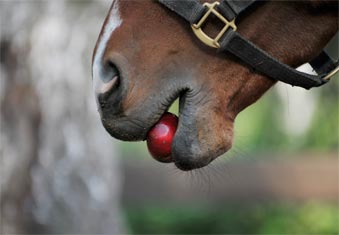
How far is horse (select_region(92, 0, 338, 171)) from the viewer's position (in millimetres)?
3350

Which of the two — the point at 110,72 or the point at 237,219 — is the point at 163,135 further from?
the point at 237,219

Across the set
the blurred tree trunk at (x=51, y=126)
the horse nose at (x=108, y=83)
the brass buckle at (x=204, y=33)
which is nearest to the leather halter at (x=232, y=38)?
the brass buckle at (x=204, y=33)

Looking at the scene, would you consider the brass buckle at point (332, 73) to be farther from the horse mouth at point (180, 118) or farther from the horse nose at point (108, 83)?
the horse nose at point (108, 83)

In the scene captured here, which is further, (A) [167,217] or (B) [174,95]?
(A) [167,217]

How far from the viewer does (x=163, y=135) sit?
344cm

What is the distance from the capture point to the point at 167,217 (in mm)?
11125

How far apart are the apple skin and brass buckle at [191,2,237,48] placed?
0.28 meters

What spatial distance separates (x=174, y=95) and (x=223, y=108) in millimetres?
186

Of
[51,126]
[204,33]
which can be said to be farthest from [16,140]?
[204,33]

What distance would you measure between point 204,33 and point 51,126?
14.7 feet

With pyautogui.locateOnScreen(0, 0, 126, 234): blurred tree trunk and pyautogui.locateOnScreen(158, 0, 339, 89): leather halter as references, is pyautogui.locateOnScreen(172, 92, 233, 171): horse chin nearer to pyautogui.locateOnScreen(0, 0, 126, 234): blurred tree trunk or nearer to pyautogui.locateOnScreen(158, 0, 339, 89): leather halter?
pyautogui.locateOnScreen(158, 0, 339, 89): leather halter

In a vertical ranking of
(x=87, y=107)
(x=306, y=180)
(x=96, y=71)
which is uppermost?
(x=96, y=71)

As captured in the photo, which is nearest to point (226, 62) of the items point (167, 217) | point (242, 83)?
point (242, 83)

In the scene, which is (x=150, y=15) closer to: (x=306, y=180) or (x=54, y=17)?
(x=54, y=17)
